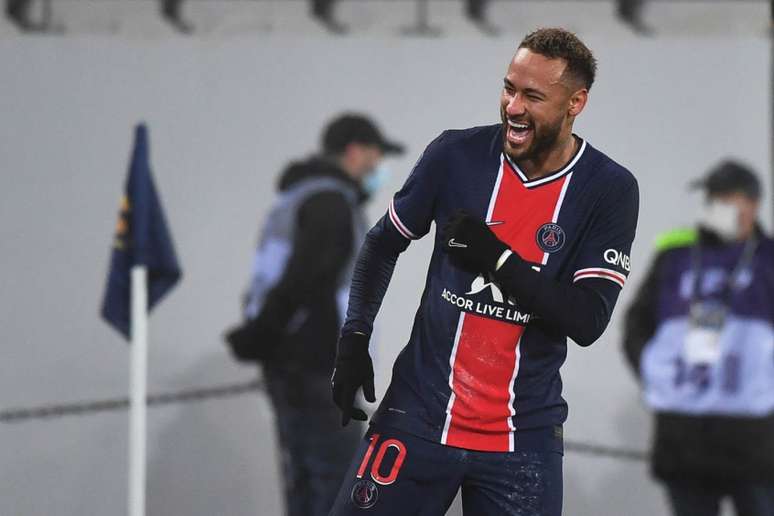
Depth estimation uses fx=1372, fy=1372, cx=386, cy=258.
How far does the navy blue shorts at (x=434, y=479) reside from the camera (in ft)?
9.39

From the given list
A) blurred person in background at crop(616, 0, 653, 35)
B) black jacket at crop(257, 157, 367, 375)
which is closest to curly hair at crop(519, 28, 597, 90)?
black jacket at crop(257, 157, 367, 375)

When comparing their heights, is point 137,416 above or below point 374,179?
below

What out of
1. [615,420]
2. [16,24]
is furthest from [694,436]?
[16,24]

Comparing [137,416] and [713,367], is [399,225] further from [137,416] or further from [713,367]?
[713,367]

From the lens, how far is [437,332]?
2896mm

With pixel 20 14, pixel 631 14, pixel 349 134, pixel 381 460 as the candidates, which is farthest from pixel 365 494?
pixel 631 14

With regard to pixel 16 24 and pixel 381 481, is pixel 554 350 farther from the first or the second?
pixel 16 24

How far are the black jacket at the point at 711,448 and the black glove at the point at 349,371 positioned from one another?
219cm

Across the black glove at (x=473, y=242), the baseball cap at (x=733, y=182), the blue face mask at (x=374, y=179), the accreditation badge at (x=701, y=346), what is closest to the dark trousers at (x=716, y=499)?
the accreditation badge at (x=701, y=346)

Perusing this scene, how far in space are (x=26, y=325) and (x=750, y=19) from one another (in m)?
3.83

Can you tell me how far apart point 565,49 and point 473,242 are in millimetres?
456

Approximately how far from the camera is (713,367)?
16.1 feet

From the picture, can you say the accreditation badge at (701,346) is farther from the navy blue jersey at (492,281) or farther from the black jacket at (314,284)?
the navy blue jersey at (492,281)

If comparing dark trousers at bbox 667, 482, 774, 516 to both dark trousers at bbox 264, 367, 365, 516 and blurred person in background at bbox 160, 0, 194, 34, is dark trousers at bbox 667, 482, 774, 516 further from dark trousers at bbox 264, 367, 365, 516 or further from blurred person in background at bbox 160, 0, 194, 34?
blurred person in background at bbox 160, 0, 194, 34
